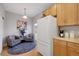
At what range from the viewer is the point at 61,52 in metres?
2.15

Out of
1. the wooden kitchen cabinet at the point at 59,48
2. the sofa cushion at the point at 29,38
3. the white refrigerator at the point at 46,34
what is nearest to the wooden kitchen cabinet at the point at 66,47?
the wooden kitchen cabinet at the point at 59,48

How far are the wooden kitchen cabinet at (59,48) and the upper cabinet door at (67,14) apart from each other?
442 mm

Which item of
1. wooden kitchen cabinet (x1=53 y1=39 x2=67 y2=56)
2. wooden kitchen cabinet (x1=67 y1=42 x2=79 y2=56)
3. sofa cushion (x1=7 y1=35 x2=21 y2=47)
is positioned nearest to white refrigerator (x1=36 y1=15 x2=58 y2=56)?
wooden kitchen cabinet (x1=53 y1=39 x2=67 y2=56)

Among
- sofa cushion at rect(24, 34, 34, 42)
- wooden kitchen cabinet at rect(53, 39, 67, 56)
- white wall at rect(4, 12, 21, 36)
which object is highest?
white wall at rect(4, 12, 21, 36)

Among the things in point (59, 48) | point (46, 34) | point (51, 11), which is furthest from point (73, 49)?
point (51, 11)

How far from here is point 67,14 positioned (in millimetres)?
2301

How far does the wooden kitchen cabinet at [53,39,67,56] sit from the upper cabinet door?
0.44 meters

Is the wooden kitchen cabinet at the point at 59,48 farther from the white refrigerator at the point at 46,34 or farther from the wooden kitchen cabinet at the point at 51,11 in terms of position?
the wooden kitchen cabinet at the point at 51,11

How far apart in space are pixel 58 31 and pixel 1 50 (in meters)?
1.46

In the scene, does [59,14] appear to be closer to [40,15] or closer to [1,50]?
[40,15]

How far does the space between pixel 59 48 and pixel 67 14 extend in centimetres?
75

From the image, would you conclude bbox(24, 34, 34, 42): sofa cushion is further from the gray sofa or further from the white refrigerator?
the white refrigerator

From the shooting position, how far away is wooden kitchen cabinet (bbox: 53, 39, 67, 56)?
2.02m

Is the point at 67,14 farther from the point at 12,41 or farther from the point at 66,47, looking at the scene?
the point at 12,41
